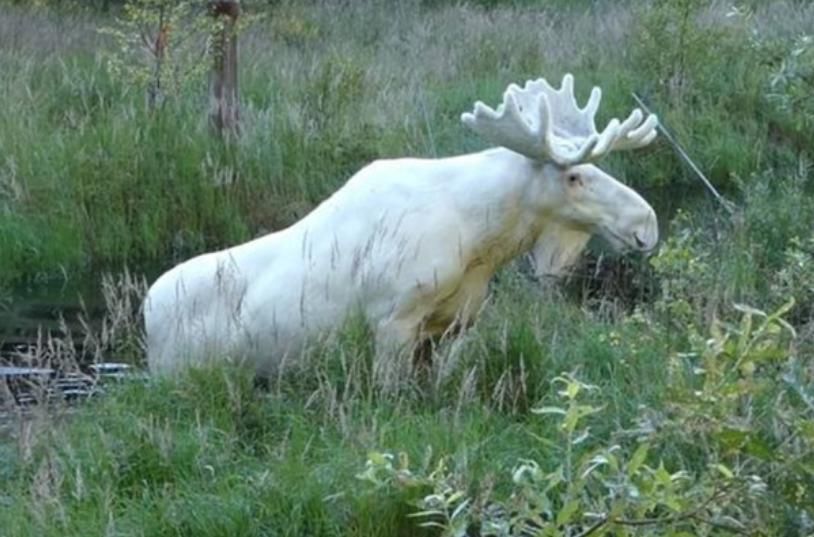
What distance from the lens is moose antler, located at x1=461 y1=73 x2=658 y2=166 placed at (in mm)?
6695

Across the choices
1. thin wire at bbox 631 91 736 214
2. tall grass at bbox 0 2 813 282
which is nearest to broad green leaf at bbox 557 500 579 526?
tall grass at bbox 0 2 813 282

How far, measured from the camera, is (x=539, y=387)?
667 cm

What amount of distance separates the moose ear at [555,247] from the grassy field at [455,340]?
0.90 ft

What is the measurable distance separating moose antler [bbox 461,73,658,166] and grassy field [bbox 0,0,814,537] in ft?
1.52

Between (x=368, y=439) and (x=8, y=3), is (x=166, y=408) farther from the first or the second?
(x=8, y=3)

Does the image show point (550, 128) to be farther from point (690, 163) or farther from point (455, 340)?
point (690, 163)

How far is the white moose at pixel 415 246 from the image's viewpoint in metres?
6.68

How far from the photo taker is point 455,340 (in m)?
6.67

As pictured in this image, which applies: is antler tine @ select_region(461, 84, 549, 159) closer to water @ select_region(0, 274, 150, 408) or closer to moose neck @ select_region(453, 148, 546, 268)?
moose neck @ select_region(453, 148, 546, 268)

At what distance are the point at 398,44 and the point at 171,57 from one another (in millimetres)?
4896

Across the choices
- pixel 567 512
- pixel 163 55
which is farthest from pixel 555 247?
pixel 163 55

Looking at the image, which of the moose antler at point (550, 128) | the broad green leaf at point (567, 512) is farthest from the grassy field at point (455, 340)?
the moose antler at point (550, 128)

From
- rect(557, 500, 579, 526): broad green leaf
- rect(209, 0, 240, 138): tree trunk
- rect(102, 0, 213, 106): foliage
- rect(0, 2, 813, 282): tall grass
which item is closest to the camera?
rect(557, 500, 579, 526): broad green leaf

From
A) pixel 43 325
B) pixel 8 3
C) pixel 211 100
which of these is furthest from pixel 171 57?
pixel 8 3
